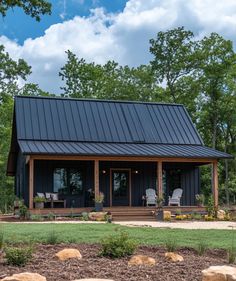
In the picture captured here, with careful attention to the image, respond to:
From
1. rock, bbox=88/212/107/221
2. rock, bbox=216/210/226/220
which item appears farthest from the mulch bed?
rock, bbox=216/210/226/220

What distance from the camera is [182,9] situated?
23.4 metres

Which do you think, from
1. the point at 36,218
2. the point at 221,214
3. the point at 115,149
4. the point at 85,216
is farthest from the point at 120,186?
the point at 36,218

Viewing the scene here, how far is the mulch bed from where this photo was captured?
6.57 m

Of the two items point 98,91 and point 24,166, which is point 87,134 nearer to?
point 24,166

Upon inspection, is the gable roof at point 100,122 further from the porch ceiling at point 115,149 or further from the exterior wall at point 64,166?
the exterior wall at point 64,166

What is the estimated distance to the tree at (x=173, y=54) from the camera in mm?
36625

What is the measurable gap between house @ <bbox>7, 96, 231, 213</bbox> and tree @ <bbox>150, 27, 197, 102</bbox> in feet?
36.0

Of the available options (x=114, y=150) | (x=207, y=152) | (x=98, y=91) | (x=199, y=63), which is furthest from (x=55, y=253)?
(x=98, y=91)

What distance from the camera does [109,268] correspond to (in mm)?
7051

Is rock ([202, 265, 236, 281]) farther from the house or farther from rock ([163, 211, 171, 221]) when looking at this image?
the house

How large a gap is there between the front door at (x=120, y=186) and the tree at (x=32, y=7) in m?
14.9

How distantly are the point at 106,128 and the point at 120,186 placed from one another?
2.90 meters

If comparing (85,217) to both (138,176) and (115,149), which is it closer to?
(115,149)

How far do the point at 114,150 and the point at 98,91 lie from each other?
768 inches
